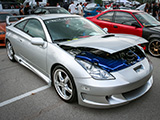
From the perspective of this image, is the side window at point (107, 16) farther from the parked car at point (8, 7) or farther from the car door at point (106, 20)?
the parked car at point (8, 7)

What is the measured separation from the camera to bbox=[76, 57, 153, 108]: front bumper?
217 cm

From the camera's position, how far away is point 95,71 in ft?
7.59

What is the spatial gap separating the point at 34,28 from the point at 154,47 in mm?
3667

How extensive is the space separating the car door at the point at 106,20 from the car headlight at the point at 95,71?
3.91 m

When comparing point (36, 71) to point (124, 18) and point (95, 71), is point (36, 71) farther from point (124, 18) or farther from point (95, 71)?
point (124, 18)

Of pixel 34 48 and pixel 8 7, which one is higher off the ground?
pixel 8 7

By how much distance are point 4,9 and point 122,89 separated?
16.5 meters

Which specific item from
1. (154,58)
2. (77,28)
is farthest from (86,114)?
(154,58)

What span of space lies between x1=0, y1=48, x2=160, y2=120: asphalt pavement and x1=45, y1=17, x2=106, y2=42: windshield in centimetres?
111

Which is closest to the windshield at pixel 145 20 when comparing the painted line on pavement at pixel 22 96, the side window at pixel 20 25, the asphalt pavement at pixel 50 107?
the asphalt pavement at pixel 50 107

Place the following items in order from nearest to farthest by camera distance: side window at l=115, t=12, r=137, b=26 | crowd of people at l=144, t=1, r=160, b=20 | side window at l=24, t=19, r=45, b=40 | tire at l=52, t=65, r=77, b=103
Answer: tire at l=52, t=65, r=77, b=103 → side window at l=24, t=19, r=45, b=40 → side window at l=115, t=12, r=137, b=26 → crowd of people at l=144, t=1, r=160, b=20

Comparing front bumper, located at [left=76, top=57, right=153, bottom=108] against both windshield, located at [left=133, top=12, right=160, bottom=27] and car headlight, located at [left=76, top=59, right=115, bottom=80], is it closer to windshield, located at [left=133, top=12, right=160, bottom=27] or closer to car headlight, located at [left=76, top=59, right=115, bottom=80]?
car headlight, located at [left=76, top=59, right=115, bottom=80]

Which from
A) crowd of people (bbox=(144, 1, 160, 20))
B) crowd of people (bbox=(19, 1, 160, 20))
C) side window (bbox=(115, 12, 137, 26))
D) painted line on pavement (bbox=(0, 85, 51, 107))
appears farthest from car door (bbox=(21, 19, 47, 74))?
crowd of people (bbox=(144, 1, 160, 20))

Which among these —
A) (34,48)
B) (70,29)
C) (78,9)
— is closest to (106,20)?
(70,29)
